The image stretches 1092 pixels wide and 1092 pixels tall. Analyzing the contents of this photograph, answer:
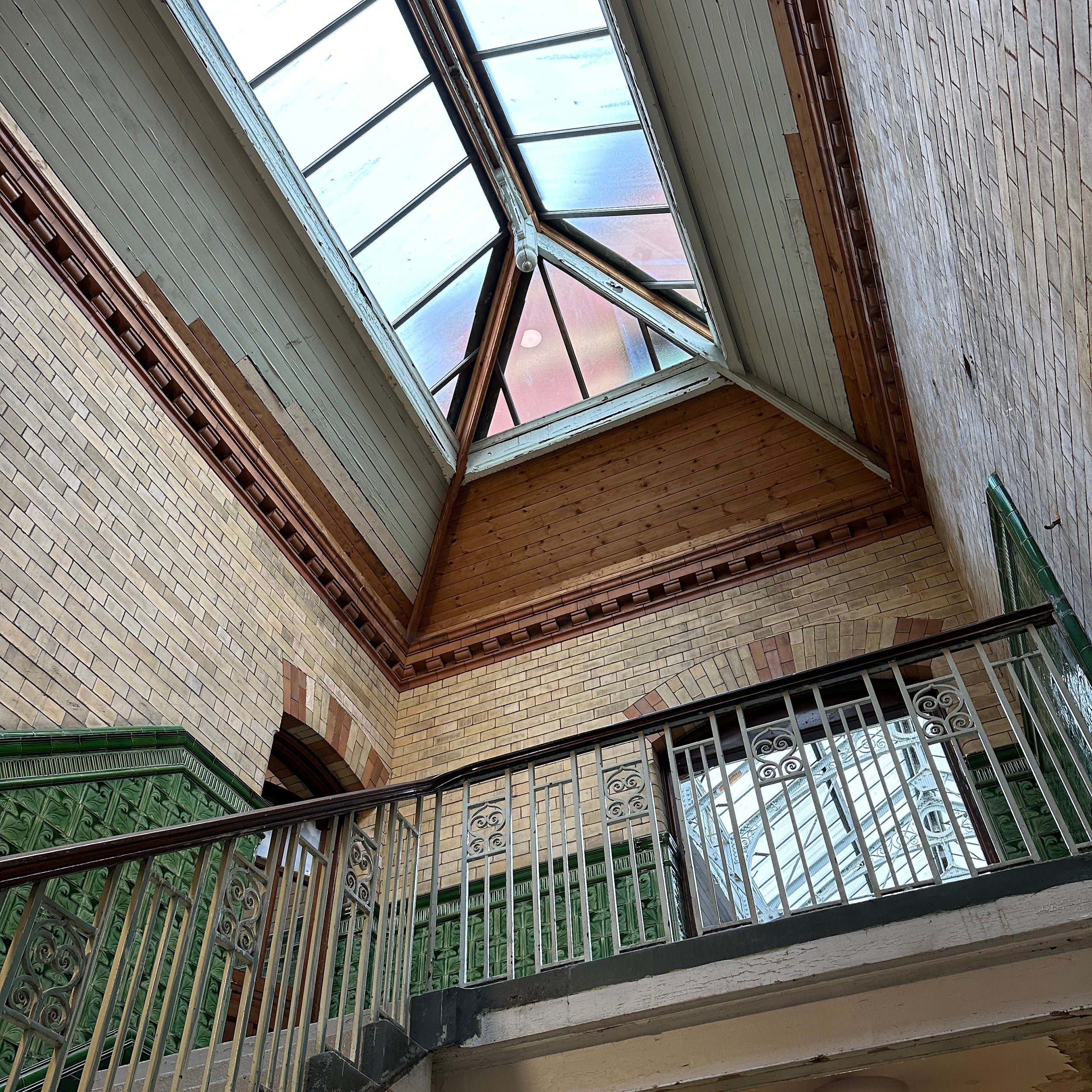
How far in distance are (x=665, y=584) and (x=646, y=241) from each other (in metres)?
2.95

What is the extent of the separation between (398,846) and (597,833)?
316 centimetres

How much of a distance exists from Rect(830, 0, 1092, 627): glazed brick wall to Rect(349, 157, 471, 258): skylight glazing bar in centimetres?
372

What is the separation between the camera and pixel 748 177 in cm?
698

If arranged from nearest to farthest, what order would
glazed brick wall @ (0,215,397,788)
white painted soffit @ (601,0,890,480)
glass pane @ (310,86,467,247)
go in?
glazed brick wall @ (0,215,397,788) < white painted soffit @ (601,0,890,480) < glass pane @ (310,86,467,247)

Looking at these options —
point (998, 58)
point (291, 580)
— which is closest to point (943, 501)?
point (998, 58)

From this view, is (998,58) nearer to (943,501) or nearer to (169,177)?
(943,501)

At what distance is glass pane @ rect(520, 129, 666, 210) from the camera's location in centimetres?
800

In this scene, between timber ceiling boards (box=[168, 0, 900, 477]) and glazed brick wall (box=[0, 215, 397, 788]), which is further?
timber ceiling boards (box=[168, 0, 900, 477])

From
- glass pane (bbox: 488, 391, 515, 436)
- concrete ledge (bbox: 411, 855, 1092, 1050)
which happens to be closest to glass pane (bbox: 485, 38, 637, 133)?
glass pane (bbox: 488, 391, 515, 436)

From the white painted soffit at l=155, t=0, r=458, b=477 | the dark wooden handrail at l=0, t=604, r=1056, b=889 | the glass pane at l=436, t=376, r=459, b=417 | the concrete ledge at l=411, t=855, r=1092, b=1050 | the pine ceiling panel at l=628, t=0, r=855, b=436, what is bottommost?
the concrete ledge at l=411, t=855, r=1092, b=1050

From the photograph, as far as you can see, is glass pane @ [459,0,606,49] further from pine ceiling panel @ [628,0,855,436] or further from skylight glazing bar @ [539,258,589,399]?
skylight glazing bar @ [539,258,589,399]

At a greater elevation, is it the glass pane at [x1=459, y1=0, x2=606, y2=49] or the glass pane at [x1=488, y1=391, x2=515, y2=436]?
the glass pane at [x1=459, y1=0, x2=606, y2=49]

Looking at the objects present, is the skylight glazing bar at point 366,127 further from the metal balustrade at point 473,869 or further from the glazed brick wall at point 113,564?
the metal balustrade at point 473,869

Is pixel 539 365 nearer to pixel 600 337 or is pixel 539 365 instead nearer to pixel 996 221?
pixel 600 337
